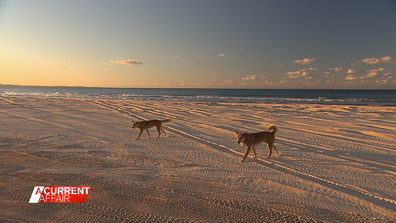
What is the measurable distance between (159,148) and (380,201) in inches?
253

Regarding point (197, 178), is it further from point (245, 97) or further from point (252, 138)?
point (245, 97)

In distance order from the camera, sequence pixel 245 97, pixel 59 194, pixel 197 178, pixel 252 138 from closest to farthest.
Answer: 1. pixel 59 194
2. pixel 197 178
3. pixel 252 138
4. pixel 245 97

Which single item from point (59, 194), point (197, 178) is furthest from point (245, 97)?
point (59, 194)

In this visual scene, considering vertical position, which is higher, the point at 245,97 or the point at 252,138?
the point at 252,138

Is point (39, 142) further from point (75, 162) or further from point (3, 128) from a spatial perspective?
point (3, 128)

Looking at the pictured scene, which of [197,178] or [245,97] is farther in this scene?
[245,97]

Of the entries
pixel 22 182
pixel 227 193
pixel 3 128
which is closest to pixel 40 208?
pixel 22 182

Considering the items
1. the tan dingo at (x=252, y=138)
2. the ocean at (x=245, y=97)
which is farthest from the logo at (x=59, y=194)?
the ocean at (x=245, y=97)

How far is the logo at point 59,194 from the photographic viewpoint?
3.86 metres

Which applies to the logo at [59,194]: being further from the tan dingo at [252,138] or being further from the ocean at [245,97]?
the ocean at [245,97]

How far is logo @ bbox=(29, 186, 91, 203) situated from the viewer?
386cm

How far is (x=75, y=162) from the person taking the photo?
19.3ft

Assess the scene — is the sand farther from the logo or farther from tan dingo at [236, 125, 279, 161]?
tan dingo at [236, 125, 279, 161]

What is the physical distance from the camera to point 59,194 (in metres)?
4.09
